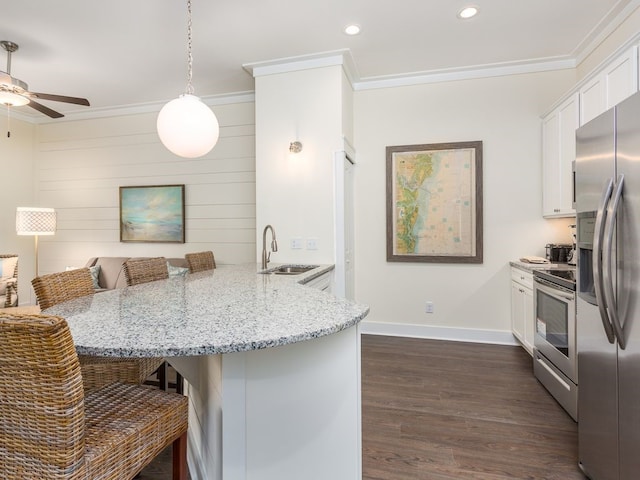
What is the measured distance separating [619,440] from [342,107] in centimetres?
321

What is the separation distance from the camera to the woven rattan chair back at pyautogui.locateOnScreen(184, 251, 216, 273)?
300cm

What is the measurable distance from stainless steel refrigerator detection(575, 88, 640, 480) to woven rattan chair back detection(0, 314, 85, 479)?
195cm

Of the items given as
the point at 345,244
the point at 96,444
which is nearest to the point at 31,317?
the point at 96,444

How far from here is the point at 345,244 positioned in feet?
11.9

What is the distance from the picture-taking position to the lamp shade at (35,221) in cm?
448

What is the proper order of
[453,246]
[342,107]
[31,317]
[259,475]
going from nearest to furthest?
[31,317] → [259,475] → [342,107] → [453,246]

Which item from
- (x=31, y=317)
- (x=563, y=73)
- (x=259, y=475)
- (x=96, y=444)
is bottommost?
(x=259, y=475)

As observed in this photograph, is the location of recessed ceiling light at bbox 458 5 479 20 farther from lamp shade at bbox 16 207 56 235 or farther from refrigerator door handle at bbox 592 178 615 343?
lamp shade at bbox 16 207 56 235

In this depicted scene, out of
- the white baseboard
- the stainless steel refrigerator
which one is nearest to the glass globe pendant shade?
the stainless steel refrigerator

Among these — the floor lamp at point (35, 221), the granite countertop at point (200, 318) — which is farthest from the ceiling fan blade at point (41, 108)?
the granite countertop at point (200, 318)

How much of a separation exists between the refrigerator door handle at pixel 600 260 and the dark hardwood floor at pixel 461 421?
2.95 ft

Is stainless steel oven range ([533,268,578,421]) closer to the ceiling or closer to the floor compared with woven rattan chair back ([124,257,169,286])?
closer to the floor

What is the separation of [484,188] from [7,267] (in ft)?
18.9

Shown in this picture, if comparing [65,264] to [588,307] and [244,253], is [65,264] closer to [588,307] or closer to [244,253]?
[244,253]
